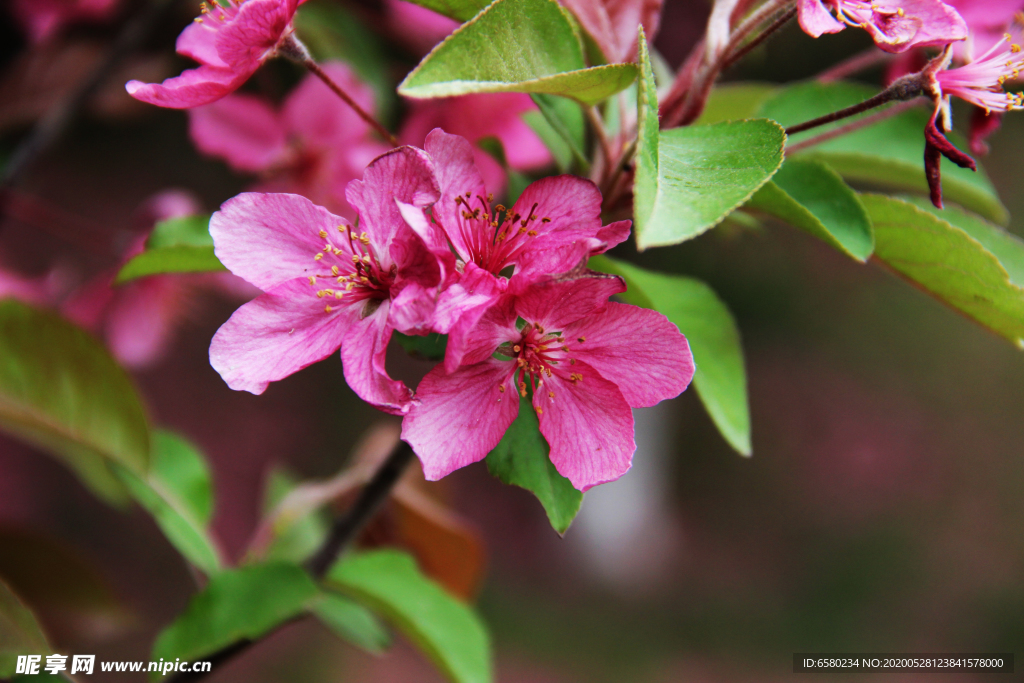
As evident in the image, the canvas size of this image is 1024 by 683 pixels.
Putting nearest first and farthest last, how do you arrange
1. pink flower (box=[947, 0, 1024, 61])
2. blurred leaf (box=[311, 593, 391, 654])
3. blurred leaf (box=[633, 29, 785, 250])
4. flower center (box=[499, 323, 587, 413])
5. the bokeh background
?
blurred leaf (box=[633, 29, 785, 250]) < flower center (box=[499, 323, 587, 413]) < pink flower (box=[947, 0, 1024, 61]) < blurred leaf (box=[311, 593, 391, 654]) < the bokeh background

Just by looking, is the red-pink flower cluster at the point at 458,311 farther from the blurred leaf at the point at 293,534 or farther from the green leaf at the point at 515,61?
the blurred leaf at the point at 293,534

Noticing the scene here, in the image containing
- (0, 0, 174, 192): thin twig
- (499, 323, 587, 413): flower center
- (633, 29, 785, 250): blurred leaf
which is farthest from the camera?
(0, 0, 174, 192): thin twig

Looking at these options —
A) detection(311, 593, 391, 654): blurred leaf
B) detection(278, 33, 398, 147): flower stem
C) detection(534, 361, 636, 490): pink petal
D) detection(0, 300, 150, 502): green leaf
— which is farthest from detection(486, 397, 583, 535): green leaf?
detection(0, 300, 150, 502): green leaf

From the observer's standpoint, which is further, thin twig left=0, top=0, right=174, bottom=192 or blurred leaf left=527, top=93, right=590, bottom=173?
thin twig left=0, top=0, right=174, bottom=192

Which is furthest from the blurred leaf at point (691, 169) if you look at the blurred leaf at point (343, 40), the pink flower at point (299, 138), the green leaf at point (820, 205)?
the blurred leaf at point (343, 40)

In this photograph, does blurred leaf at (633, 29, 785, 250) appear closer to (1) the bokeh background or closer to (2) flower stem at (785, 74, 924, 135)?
(2) flower stem at (785, 74, 924, 135)

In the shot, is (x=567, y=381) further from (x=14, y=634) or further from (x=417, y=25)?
(x=417, y=25)

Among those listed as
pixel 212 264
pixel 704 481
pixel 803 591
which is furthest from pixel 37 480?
pixel 803 591
